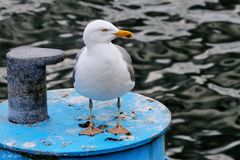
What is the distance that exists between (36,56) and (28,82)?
15 cm

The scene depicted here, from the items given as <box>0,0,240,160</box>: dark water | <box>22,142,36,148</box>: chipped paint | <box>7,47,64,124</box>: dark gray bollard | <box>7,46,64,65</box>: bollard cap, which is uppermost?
<box>7,46,64,65</box>: bollard cap

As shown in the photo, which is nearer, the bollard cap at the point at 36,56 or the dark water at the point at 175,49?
the bollard cap at the point at 36,56

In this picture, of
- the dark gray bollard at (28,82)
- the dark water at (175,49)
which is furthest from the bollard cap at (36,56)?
the dark water at (175,49)

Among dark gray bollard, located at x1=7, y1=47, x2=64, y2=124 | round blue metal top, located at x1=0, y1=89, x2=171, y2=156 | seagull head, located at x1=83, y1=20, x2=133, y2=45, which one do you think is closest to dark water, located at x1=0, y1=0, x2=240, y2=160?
round blue metal top, located at x1=0, y1=89, x2=171, y2=156

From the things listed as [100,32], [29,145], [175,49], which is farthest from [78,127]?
[175,49]

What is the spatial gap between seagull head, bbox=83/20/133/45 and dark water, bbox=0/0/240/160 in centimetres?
267

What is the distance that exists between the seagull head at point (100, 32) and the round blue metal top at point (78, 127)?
1.68ft

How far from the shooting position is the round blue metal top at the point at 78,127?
10.4 feet

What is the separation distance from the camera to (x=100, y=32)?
325cm

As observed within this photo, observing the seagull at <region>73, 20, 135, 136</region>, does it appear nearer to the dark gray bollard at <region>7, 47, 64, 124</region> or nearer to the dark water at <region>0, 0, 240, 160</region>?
the dark gray bollard at <region>7, 47, 64, 124</region>

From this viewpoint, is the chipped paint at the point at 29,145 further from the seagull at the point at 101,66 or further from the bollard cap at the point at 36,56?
the bollard cap at the point at 36,56

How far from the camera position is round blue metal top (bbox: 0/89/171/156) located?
125 inches

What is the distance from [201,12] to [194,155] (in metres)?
4.06

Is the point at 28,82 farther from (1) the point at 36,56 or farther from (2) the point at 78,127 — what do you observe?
(2) the point at 78,127
